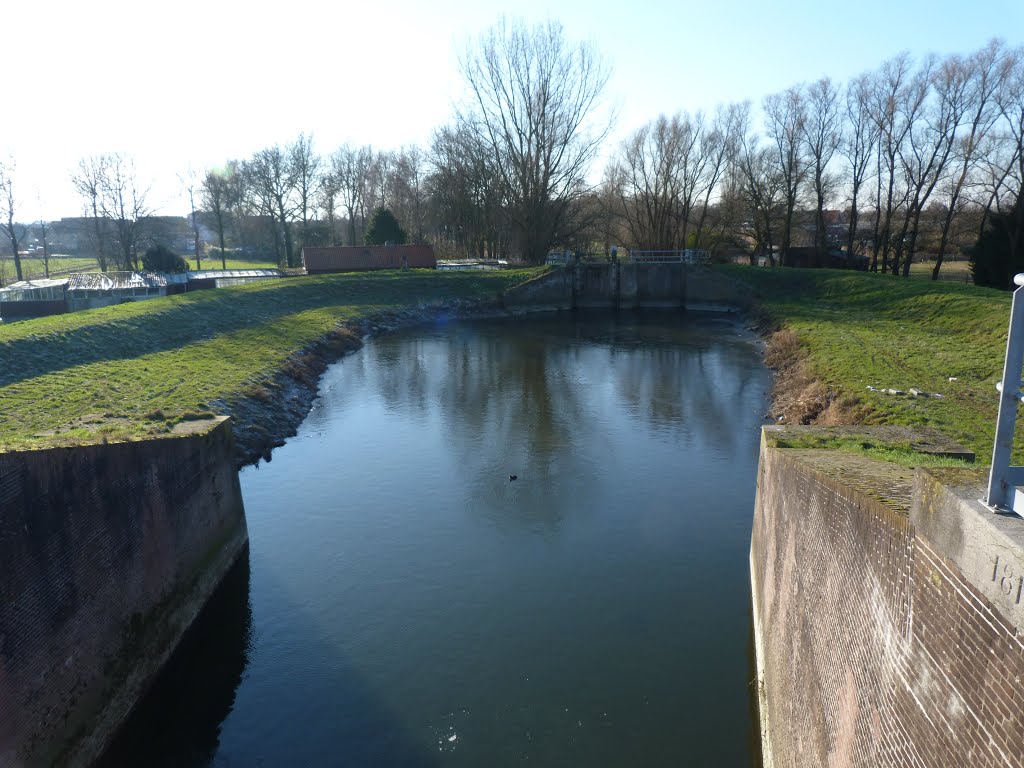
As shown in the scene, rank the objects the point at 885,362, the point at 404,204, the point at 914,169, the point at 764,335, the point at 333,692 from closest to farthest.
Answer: the point at 333,692
the point at 885,362
the point at 764,335
the point at 914,169
the point at 404,204

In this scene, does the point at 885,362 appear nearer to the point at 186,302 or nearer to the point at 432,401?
the point at 432,401

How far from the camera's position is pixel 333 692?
8.45 metres

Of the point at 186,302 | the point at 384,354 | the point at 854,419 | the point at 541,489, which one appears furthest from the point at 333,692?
the point at 186,302

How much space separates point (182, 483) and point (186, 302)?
21.3 meters

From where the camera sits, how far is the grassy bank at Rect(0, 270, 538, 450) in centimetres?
1280

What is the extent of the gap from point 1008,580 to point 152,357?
21.1 metres

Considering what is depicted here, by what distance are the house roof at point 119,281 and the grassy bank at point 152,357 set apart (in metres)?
3.41

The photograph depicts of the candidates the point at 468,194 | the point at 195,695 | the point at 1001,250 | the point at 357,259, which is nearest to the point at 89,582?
the point at 195,695

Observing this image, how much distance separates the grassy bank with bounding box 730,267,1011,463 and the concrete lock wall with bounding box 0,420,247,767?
11.4 meters

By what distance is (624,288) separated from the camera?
42219mm

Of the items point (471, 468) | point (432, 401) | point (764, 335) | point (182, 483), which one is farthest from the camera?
point (764, 335)

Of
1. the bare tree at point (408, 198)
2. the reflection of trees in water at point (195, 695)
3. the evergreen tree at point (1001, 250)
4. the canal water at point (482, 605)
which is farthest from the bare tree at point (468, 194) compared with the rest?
the reflection of trees in water at point (195, 695)

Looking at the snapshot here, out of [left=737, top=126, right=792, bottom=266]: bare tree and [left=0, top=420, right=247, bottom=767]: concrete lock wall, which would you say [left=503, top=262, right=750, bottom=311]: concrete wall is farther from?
[left=0, top=420, right=247, bottom=767]: concrete lock wall

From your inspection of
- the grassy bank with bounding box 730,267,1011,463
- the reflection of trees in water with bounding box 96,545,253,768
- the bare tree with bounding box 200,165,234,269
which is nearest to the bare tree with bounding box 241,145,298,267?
the bare tree with bounding box 200,165,234,269
